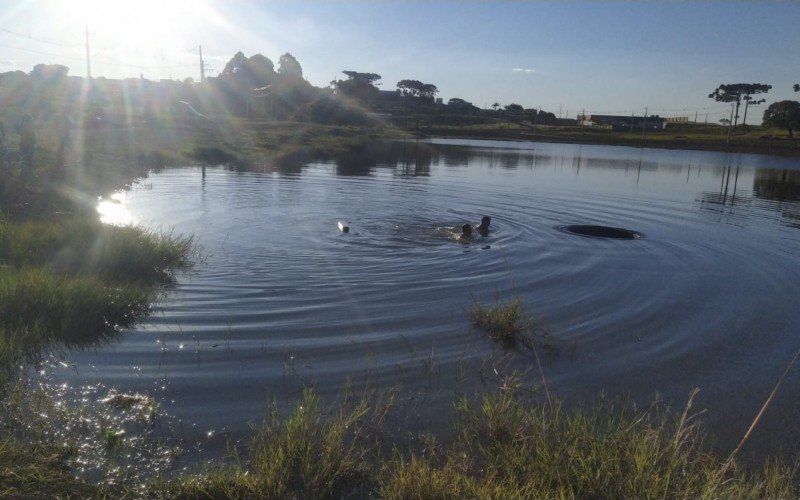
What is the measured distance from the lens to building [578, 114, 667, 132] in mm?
141725

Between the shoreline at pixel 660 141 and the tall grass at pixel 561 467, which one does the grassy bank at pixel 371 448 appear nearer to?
the tall grass at pixel 561 467

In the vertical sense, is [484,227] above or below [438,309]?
above

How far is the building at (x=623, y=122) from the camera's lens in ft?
465

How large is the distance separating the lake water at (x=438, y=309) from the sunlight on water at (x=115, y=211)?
11 cm

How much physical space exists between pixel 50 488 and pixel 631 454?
4326mm

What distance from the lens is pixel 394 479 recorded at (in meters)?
4.61

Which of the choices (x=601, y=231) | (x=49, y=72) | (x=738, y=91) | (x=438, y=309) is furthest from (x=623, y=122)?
(x=438, y=309)

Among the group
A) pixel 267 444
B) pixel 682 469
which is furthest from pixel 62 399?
pixel 682 469

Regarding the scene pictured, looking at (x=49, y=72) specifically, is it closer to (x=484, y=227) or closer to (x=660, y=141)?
(x=484, y=227)

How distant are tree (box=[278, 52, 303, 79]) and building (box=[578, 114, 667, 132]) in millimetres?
68012

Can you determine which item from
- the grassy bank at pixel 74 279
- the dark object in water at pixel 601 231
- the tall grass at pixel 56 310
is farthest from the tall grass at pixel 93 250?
the dark object in water at pixel 601 231

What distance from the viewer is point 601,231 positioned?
18641 millimetres

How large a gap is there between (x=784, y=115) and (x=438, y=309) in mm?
121923

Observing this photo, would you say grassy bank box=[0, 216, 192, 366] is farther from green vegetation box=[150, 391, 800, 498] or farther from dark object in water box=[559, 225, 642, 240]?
dark object in water box=[559, 225, 642, 240]
